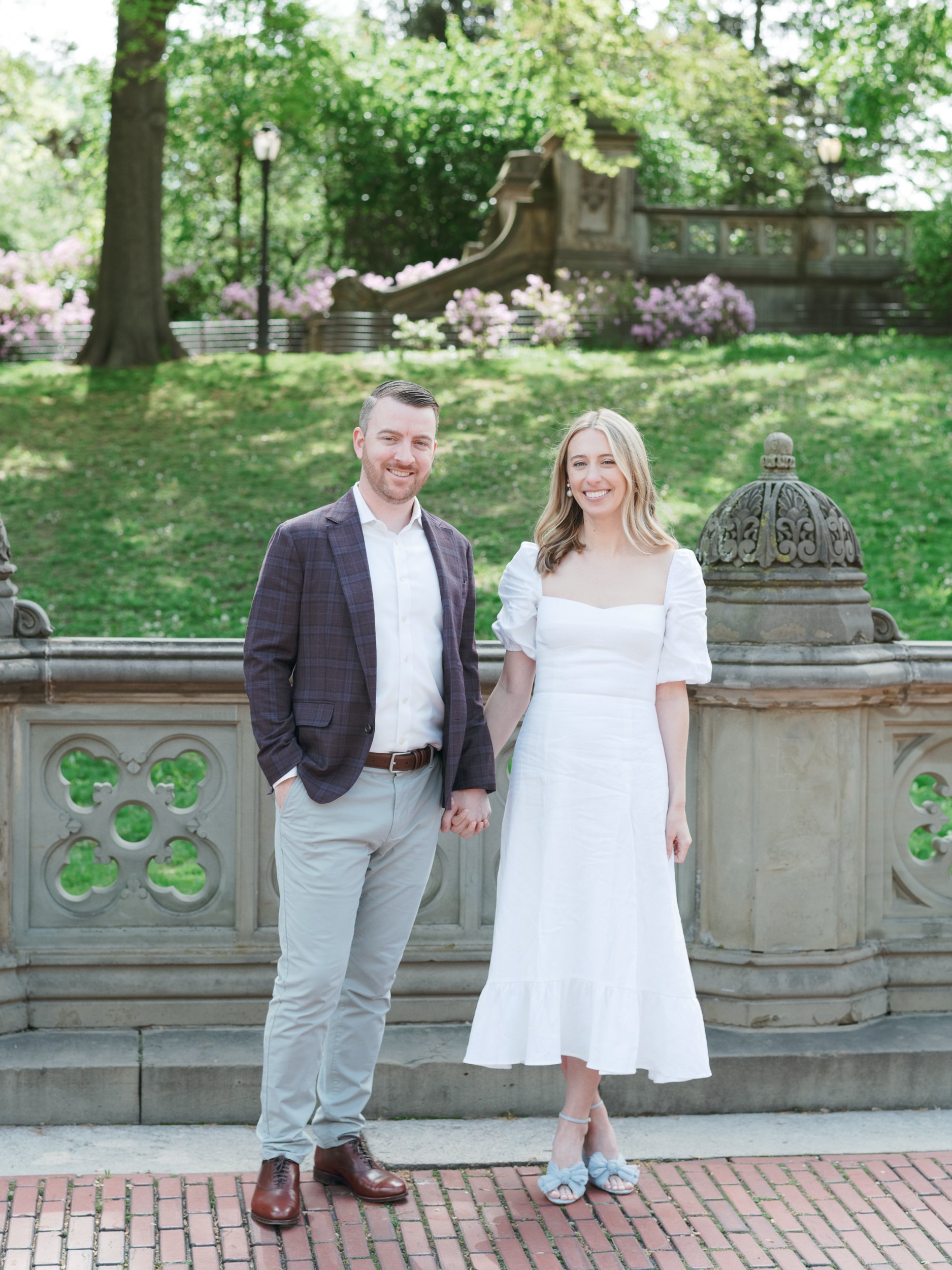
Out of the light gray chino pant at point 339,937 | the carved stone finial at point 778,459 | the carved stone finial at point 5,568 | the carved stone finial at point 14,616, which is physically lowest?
the light gray chino pant at point 339,937

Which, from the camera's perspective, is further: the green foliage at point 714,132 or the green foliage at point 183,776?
the green foliage at point 714,132

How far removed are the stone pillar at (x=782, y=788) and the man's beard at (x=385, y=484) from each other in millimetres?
1343

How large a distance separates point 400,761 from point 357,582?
0.46 m

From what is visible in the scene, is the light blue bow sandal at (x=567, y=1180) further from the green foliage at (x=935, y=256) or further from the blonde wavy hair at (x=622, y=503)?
the green foliage at (x=935, y=256)

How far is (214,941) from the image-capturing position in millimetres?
4375

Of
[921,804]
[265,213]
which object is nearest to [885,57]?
[265,213]

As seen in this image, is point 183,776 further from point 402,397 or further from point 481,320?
point 481,320

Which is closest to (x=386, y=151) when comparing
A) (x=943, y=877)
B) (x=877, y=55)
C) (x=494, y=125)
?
(x=494, y=125)

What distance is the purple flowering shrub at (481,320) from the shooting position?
17562 mm

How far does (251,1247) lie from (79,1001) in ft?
4.02

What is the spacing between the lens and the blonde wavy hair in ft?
12.1

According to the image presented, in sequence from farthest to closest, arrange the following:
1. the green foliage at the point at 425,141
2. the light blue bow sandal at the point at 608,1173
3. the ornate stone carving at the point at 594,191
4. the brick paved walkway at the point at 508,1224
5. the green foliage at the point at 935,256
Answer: the green foliage at the point at 425,141 < the ornate stone carving at the point at 594,191 < the green foliage at the point at 935,256 < the light blue bow sandal at the point at 608,1173 < the brick paved walkway at the point at 508,1224

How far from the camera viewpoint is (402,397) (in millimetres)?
3467

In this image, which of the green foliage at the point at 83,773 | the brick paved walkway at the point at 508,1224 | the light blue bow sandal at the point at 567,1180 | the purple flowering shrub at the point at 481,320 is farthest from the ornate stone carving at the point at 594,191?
the light blue bow sandal at the point at 567,1180
